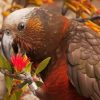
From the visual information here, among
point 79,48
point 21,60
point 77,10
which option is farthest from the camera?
point 77,10

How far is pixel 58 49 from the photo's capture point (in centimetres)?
191

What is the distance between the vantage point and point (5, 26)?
1.92 m

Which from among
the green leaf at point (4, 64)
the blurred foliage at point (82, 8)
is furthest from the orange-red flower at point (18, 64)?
the blurred foliage at point (82, 8)

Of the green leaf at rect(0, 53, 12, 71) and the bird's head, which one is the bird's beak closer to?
the bird's head

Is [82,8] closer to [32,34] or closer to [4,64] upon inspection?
[32,34]

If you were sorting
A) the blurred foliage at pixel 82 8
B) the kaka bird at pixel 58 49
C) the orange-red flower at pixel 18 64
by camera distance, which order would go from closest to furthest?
1. the orange-red flower at pixel 18 64
2. the kaka bird at pixel 58 49
3. the blurred foliage at pixel 82 8

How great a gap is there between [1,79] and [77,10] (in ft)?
3.45

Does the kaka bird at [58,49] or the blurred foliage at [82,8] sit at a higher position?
the kaka bird at [58,49]

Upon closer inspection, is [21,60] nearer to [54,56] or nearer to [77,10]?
[54,56]

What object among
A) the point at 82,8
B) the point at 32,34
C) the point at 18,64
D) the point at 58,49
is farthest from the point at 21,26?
the point at 82,8

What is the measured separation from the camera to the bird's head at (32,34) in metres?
1.91

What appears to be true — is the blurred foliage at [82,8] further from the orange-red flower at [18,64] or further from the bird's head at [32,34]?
the orange-red flower at [18,64]

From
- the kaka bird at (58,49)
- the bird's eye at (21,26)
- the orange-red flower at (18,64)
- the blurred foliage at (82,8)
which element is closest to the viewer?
the orange-red flower at (18,64)

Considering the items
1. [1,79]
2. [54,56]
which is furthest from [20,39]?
[1,79]
